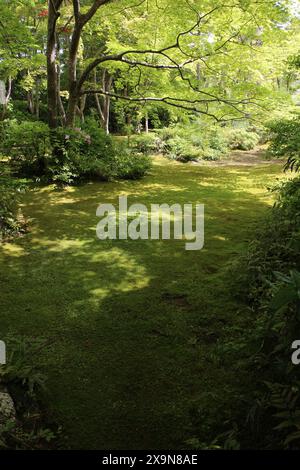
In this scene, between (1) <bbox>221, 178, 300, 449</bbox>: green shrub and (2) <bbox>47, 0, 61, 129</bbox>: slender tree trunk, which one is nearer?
(1) <bbox>221, 178, 300, 449</bbox>: green shrub

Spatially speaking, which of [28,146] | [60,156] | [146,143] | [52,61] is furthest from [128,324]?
[146,143]

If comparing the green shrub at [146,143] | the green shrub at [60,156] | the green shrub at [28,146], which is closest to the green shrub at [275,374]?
the green shrub at [60,156]

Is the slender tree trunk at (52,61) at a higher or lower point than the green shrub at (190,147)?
higher

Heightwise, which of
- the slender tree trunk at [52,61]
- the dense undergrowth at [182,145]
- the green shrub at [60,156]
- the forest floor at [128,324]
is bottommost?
the forest floor at [128,324]

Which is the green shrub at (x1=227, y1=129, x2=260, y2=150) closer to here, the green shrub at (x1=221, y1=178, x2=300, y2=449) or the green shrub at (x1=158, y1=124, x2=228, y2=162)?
the green shrub at (x1=158, y1=124, x2=228, y2=162)

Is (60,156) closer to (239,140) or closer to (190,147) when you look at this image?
(190,147)

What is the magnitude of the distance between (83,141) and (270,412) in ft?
31.6

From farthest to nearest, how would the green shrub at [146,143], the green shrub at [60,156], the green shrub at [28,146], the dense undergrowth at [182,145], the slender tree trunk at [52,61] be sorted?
1. the dense undergrowth at [182,145]
2. the green shrub at [146,143]
3. the green shrub at [60,156]
4. the green shrub at [28,146]
5. the slender tree trunk at [52,61]

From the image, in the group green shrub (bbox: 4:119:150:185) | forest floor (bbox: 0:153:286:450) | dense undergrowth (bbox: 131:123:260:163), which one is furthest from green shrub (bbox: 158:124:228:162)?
forest floor (bbox: 0:153:286:450)

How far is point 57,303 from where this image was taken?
13.5 feet

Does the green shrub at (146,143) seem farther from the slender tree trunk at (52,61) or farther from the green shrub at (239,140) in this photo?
the slender tree trunk at (52,61)

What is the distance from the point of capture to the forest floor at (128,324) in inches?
103

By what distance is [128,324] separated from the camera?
3.74 m

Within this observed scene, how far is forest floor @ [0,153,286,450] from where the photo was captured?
2607 mm
